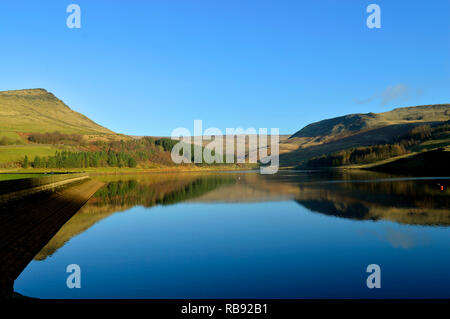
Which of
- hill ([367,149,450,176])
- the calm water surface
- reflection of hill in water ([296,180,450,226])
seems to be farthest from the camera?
hill ([367,149,450,176])

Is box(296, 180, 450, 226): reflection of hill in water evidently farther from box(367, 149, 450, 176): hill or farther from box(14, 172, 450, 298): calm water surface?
box(367, 149, 450, 176): hill

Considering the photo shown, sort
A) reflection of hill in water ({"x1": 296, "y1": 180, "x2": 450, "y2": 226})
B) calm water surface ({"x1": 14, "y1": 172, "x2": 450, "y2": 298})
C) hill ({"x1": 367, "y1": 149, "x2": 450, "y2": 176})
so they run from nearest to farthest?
calm water surface ({"x1": 14, "y1": 172, "x2": 450, "y2": 298}) → reflection of hill in water ({"x1": 296, "y1": 180, "x2": 450, "y2": 226}) → hill ({"x1": 367, "y1": 149, "x2": 450, "y2": 176})

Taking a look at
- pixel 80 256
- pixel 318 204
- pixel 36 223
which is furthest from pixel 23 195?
pixel 318 204

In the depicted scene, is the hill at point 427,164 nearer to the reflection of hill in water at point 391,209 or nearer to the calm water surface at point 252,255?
the reflection of hill in water at point 391,209

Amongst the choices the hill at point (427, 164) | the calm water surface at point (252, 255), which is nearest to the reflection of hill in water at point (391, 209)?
the calm water surface at point (252, 255)

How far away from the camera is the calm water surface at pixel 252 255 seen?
16438 mm

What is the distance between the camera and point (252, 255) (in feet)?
74.3

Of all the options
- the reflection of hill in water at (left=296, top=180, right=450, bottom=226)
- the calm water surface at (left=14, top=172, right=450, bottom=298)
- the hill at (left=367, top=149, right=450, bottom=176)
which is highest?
the hill at (left=367, top=149, right=450, bottom=176)

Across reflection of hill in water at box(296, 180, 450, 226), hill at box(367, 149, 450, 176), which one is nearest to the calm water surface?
reflection of hill in water at box(296, 180, 450, 226)

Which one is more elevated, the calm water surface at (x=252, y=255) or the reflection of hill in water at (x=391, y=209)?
the reflection of hill in water at (x=391, y=209)

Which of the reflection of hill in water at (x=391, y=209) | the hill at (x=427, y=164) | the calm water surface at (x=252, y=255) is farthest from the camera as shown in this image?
the hill at (x=427, y=164)

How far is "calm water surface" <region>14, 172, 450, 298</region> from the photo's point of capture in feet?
53.9

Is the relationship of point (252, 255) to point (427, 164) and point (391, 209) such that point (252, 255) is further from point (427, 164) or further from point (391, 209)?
point (427, 164)

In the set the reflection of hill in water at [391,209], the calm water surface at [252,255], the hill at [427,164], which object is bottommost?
the calm water surface at [252,255]
